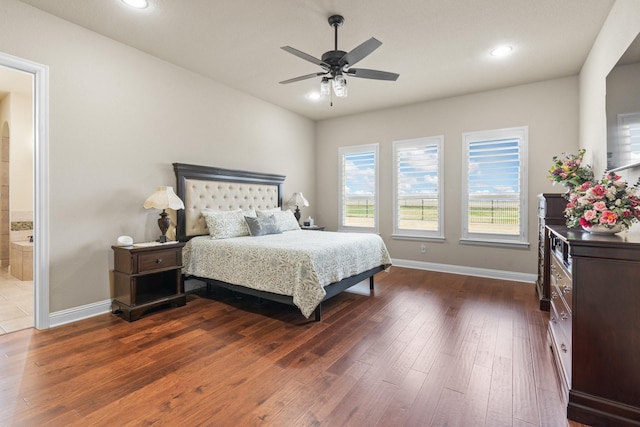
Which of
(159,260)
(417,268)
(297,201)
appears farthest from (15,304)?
(417,268)

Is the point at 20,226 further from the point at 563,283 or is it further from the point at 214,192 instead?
the point at 563,283

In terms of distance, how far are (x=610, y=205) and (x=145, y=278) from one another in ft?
13.6

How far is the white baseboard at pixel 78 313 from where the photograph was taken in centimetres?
289

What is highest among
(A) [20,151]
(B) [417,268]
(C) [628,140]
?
(A) [20,151]

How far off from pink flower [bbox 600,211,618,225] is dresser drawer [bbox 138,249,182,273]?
363 cm

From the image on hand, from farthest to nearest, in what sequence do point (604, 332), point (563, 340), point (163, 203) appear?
point (163, 203) < point (563, 340) < point (604, 332)

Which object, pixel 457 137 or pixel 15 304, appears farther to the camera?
pixel 457 137

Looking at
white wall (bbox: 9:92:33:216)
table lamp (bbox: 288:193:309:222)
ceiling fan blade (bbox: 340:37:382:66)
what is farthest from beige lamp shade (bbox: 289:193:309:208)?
white wall (bbox: 9:92:33:216)

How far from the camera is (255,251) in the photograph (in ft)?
10.5

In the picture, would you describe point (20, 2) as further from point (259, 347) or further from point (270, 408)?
point (270, 408)

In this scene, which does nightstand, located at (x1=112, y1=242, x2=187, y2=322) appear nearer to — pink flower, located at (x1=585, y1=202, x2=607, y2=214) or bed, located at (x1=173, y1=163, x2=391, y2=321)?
bed, located at (x1=173, y1=163, x2=391, y2=321)

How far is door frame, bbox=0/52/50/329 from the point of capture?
2787mm

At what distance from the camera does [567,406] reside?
1681mm

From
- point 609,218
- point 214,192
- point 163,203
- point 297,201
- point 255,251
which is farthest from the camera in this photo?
point 297,201
